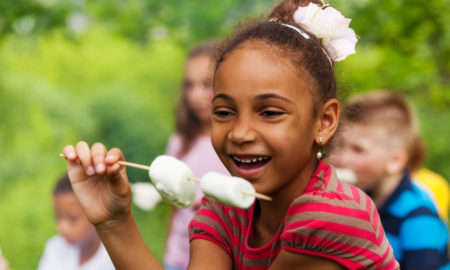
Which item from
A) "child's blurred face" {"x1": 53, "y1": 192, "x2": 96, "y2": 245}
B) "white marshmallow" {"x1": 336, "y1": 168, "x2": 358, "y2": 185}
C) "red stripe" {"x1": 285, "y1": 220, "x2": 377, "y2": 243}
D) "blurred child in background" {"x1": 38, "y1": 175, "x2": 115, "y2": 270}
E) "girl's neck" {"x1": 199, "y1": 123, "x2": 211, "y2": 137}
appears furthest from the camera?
"girl's neck" {"x1": 199, "y1": 123, "x2": 211, "y2": 137}

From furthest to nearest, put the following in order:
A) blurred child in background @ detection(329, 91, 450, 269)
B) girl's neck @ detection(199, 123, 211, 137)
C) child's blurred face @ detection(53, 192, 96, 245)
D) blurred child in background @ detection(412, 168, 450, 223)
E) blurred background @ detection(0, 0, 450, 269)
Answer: blurred background @ detection(0, 0, 450, 269) → blurred child in background @ detection(412, 168, 450, 223) → girl's neck @ detection(199, 123, 211, 137) → child's blurred face @ detection(53, 192, 96, 245) → blurred child in background @ detection(329, 91, 450, 269)

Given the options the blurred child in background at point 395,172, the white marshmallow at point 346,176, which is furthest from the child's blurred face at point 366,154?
the white marshmallow at point 346,176

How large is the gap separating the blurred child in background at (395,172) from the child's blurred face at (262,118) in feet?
5.04

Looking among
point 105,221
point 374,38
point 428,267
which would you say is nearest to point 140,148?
point 374,38

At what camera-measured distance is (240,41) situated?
2299 millimetres

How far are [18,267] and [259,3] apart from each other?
3751mm

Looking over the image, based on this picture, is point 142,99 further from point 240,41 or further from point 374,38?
point 240,41

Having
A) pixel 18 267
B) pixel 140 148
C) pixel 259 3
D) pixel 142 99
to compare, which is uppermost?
pixel 259 3

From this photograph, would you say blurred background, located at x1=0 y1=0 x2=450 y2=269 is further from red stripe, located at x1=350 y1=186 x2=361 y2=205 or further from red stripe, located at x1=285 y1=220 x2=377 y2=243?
red stripe, located at x1=285 y1=220 x2=377 y2=243

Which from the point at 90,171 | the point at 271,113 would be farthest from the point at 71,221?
the point at 271,113

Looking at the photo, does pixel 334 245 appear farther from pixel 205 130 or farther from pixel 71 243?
pixel 71 243

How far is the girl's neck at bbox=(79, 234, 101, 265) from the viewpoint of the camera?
4277 millimetres

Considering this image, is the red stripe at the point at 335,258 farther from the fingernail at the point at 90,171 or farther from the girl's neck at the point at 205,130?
the girl's neck at the point at 205,130

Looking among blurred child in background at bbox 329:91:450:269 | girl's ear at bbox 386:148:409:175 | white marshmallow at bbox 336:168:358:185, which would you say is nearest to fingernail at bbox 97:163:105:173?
blurred child in background at bbox 329:91:450:269
